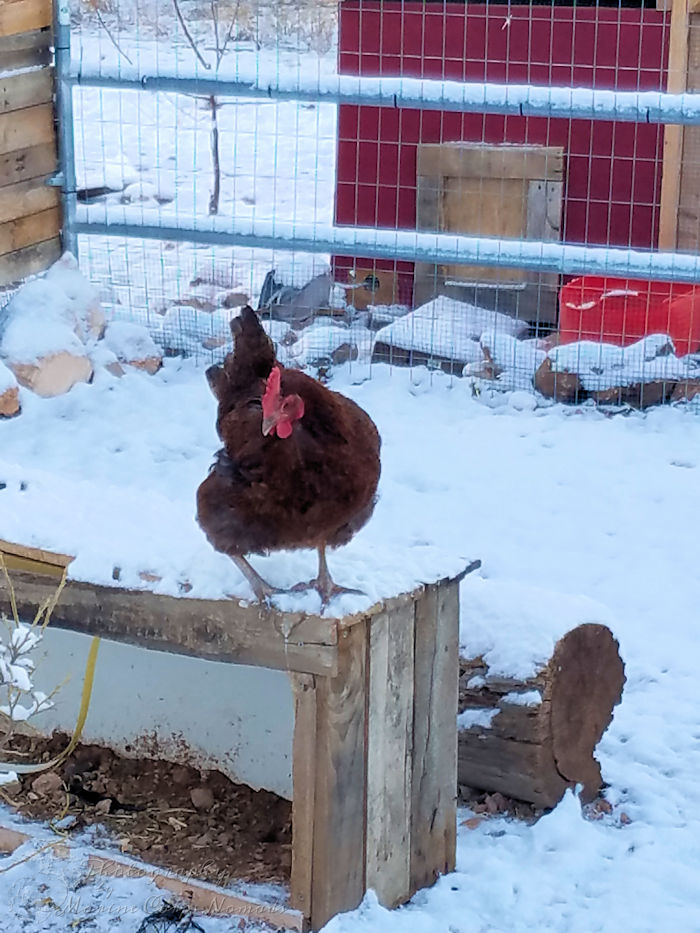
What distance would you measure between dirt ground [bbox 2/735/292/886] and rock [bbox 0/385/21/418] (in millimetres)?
2416

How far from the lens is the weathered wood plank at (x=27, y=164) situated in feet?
20.5

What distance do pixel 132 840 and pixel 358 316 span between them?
177 inches

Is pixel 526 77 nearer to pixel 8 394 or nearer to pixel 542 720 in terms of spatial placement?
pixel 8 394

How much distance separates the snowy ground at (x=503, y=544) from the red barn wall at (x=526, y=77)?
4.93 feet

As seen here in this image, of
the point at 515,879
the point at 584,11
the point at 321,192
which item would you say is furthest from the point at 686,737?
the point at 321,192

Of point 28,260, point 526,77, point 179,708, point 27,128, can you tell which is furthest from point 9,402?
point 526,77

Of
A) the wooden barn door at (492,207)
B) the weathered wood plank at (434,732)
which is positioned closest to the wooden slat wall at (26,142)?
the wooden barn door at (492,207)

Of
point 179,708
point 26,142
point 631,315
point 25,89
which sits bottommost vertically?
point 179,708

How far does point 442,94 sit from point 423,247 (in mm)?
645

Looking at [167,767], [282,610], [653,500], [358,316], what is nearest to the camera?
[282,610]

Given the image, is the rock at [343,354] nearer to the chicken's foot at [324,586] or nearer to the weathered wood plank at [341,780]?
the chicken's foot at [324,586]

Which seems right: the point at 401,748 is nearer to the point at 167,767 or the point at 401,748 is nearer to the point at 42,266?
the point at 167,767

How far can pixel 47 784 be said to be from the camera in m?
3.34

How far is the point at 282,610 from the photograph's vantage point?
8.52 ft
